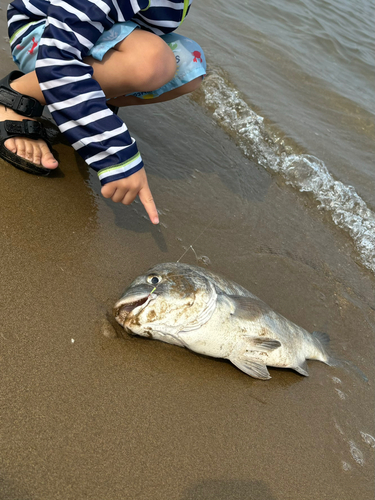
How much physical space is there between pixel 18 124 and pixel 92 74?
81 centimetres

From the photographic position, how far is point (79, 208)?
325cm

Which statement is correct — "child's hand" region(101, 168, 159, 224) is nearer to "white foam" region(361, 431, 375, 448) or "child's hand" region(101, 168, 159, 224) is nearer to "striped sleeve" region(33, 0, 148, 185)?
"striped sleeve" region(33, 0, 148, 185)

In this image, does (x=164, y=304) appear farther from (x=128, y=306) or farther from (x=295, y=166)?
(x=295, y=166)

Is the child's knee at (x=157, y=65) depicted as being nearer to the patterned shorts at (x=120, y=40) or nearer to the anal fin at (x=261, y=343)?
the patterned shorts at (x=120, y=40)

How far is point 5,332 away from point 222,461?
4.38 ft

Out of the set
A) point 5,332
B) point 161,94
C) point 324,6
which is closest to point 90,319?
point 5,332

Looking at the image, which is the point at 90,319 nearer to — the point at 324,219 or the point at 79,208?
the point at 79,208

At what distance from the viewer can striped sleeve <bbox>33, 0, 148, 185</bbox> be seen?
2475mm

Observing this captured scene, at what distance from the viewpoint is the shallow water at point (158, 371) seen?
197 centimetres

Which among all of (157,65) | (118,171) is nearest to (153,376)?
(118,171)

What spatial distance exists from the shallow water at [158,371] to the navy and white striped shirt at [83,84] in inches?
26.6

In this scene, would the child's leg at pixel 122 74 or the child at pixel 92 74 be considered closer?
the child at pixel 92 74

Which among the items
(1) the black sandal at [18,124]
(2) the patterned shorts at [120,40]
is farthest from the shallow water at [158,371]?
(2) the patterned shorts at [120,40]

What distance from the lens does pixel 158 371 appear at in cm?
247
